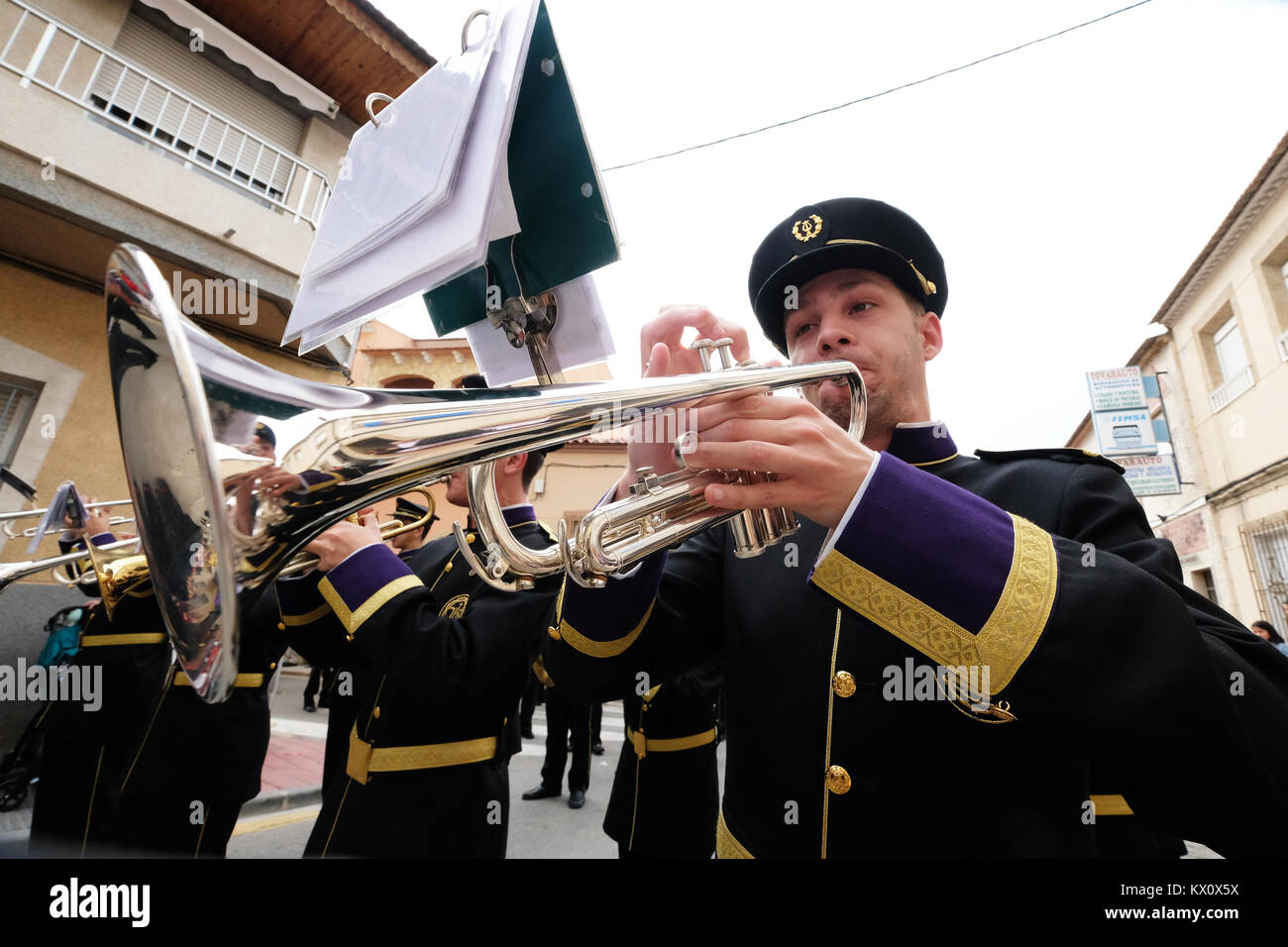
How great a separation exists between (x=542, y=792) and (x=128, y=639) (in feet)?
12.3

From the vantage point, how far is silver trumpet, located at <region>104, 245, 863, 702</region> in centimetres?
65

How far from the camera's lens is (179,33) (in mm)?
6406

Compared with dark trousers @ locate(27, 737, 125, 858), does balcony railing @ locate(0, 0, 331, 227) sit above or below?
above

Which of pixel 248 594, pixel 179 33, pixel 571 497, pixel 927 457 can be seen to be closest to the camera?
pixel 248 594

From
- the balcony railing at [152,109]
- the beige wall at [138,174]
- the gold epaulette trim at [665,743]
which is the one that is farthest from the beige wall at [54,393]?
the gold epaulette trim at [665,743]

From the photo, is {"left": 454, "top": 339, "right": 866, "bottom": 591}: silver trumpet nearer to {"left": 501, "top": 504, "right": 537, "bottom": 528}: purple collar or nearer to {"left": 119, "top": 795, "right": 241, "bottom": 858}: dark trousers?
{"left": 501, "top": 504, "right": 537, "bottom": 528}: purple collar

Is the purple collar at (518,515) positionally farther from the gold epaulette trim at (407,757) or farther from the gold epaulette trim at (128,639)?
the gold epaulette trim at (128,639)

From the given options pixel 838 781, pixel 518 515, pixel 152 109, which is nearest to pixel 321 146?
pixel 152 109

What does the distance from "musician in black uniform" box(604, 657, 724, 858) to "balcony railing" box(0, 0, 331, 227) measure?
6.13 meters

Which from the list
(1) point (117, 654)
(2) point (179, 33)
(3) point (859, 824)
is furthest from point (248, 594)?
(2) point (179, 33)

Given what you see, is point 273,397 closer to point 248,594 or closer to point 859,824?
point 248,594

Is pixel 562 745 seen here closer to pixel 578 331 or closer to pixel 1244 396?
pixel 578 331

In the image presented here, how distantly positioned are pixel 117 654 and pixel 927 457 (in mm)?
3782

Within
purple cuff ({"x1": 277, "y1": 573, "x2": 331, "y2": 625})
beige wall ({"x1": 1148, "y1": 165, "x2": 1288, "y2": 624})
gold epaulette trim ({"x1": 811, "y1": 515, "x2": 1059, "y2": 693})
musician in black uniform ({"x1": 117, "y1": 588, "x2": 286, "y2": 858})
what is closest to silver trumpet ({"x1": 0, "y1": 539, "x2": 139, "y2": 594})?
musician in black uniform ({"x1": 117, "y1": 588, "x2": 286, "y2": 858})
